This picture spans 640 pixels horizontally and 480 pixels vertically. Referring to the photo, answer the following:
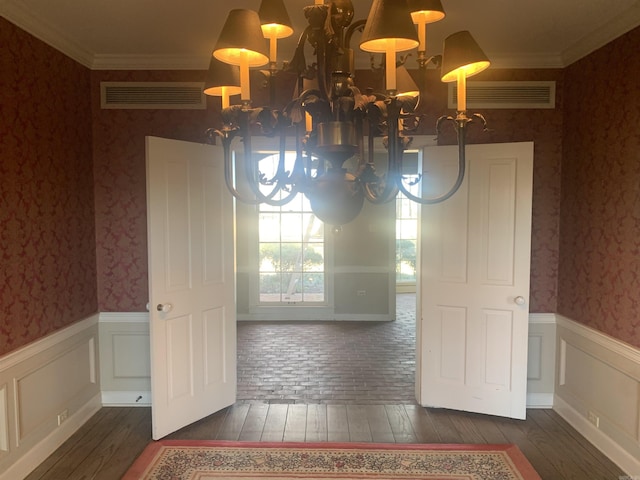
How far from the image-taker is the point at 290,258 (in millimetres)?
7207

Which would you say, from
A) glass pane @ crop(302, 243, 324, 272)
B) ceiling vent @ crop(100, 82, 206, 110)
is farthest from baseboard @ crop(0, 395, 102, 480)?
glass pane @ crop(302, 243, 324, 272)

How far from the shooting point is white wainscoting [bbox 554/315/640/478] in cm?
272

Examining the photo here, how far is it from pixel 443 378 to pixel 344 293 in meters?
3.51

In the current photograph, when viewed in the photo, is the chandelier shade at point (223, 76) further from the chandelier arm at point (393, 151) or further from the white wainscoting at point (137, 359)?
the white wainscoting at point (137, 359)

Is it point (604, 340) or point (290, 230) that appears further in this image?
point (290, 230)

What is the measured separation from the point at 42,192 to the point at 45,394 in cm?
131

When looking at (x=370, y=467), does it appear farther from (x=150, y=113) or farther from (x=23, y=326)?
(x=150, y=113)

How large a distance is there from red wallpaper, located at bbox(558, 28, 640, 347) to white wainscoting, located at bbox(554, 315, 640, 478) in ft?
0.33

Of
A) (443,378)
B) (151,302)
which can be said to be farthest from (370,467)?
(151,302)

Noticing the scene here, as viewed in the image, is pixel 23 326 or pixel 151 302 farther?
pixel 151 302

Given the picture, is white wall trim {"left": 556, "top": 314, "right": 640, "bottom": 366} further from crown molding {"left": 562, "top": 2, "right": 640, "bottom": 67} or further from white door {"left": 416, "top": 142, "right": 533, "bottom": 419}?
crown molding {"left": 562, "top": 2, "right": 640, "bottom": 67}

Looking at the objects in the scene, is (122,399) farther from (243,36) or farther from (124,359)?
(243,36)

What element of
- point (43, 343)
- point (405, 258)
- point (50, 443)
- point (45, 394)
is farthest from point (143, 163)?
point (405, 258)

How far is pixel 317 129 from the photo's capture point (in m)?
1.33
